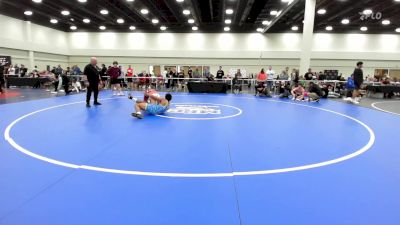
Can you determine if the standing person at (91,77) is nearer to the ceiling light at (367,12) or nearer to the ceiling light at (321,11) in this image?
the ceiling light at (321,11)

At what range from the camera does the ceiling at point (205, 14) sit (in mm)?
17656

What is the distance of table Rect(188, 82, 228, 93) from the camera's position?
16969 mm

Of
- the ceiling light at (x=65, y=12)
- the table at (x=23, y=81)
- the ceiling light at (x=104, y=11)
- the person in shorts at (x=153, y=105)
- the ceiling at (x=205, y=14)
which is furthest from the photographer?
the ceiling light at (x=65, y=12)

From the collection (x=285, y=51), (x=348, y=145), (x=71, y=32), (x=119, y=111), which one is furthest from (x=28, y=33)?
(x=348, y=145)

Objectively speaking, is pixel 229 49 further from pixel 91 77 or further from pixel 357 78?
pixel 91 77

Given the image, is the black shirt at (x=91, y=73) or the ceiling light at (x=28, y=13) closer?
the black shirt at (x=91, y=73)

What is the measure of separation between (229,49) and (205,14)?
5.97 metres

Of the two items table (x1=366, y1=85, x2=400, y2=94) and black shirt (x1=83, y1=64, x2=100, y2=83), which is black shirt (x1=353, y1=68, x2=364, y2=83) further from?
black shirt (x1=83, y1=64, x2=100, y2=83)

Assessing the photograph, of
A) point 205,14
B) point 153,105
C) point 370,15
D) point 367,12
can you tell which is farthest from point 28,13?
point 370,15

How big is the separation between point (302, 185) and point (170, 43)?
86.5 ft

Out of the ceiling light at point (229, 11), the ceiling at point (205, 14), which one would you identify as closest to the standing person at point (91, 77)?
the ceiling at point (205, 14)

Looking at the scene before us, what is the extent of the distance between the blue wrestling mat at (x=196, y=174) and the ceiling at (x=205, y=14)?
515 inches

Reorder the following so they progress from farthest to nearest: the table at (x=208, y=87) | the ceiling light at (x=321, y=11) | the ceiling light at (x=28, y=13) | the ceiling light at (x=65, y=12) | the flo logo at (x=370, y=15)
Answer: the ceiling light at (x=28, y=13) → the ceiling light at (x=65, y=12) → the flo logo at (x=370, y=15) → the ceiling light at (x=321, y=11) → the table at (x=208, y=87)

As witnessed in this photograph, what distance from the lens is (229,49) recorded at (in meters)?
27.9
